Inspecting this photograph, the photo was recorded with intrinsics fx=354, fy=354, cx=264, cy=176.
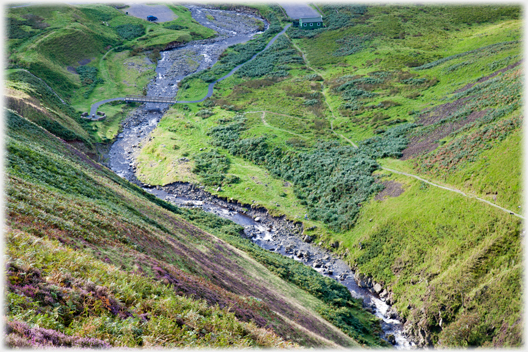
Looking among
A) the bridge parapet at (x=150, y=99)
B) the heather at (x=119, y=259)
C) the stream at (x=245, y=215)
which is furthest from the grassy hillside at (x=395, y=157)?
the heather at (x=119, y=259)

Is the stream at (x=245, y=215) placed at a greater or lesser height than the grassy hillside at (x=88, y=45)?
lesser

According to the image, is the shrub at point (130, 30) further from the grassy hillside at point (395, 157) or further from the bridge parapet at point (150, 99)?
the bridge parapet at point (150, 99)

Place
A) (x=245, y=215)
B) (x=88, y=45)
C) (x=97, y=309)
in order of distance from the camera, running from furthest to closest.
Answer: (x=88, y=45) → (x=245, y=215) → (x=97, y=309)

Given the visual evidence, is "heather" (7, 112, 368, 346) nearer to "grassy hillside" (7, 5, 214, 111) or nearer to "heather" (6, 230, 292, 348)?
"heather" (6, 230, 292, 348)

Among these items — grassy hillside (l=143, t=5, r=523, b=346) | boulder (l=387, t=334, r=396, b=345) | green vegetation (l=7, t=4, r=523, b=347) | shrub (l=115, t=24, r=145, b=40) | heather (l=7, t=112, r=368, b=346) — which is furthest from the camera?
shrub (l=115, t=24, r=145, b=40)

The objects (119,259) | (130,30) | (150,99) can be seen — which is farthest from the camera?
(130,30)

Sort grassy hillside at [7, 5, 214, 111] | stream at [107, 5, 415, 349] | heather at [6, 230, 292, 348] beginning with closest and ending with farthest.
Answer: heather at [6, 230, 292, 348]
stream at [107, 5, 415, 349]
grassy hillside at [7, 5, 214, 111]

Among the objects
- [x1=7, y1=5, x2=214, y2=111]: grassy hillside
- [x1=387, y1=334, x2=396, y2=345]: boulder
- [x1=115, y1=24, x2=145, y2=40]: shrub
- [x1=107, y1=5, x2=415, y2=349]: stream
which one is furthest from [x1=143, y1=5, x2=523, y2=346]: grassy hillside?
[x1=115, y1=24, x2=145, y2=40]: shrub

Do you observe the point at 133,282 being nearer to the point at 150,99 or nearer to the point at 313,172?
the point at 313,172

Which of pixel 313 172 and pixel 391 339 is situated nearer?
pixel 391 339

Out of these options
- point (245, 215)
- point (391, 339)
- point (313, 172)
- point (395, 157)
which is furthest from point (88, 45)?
A: point (391, 339)
